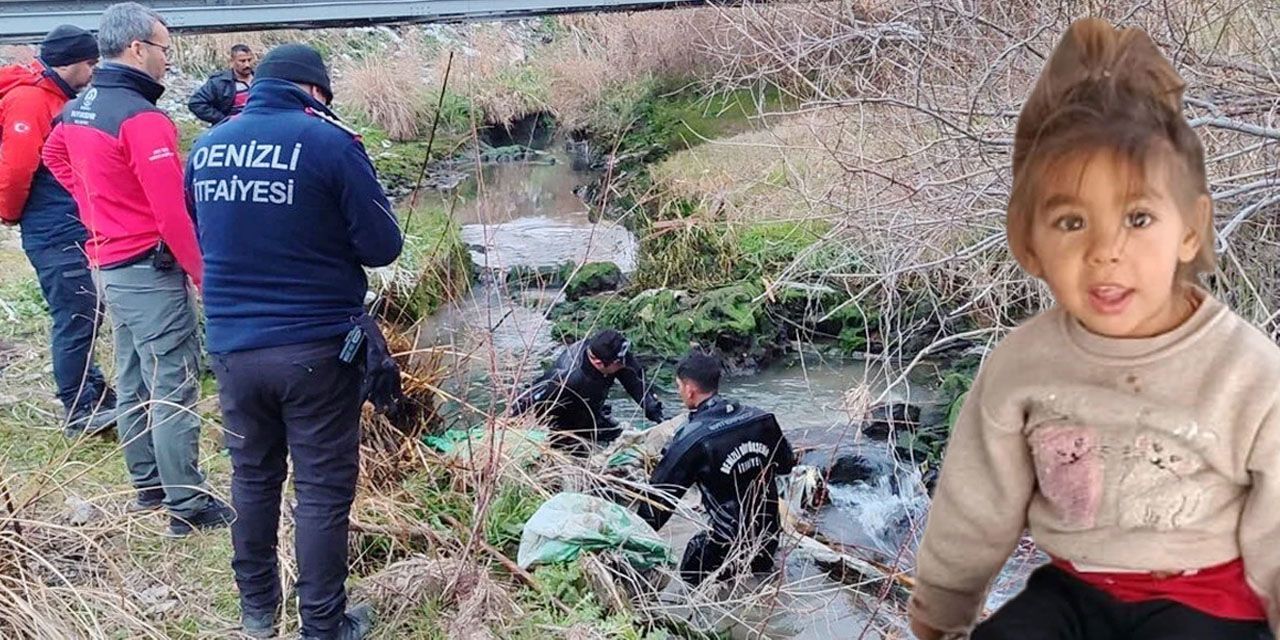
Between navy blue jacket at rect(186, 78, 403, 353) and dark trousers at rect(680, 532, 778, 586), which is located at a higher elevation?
navy blue jacket at rect(186, 78, 403, 353)

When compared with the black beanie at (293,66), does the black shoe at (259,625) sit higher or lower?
lower

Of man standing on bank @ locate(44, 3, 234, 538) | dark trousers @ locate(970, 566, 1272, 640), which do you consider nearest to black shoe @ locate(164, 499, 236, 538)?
man standing on bank @ locate(44, 3, 234, 538)

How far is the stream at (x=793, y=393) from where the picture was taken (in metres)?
4.57

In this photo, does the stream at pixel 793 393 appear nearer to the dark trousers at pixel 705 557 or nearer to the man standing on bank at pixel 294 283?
the dark trousers at pixel 705 557

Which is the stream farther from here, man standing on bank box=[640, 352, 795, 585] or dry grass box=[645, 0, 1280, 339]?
dry grass box=[645, 0, 1280, 339]

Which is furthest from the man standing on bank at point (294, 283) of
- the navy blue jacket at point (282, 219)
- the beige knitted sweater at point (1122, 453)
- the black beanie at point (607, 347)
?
the black beanie at point (607, 347)

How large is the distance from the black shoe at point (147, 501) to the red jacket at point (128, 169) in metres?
0.95

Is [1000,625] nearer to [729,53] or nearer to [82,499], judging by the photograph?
[82,499]

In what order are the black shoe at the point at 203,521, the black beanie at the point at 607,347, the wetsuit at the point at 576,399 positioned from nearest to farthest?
the black shoe at the point at 203,521 < the wetsuit at the point at 576,399 < the black beanie at the point at 607,347

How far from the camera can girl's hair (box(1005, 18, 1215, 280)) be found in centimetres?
124

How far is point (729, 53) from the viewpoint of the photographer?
276 inches

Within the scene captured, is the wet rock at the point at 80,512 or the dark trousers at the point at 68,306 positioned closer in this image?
the wet rock at the point at 80,512

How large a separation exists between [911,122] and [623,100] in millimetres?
11629

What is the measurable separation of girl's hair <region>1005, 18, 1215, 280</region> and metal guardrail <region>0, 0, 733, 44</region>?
22.0 ft
